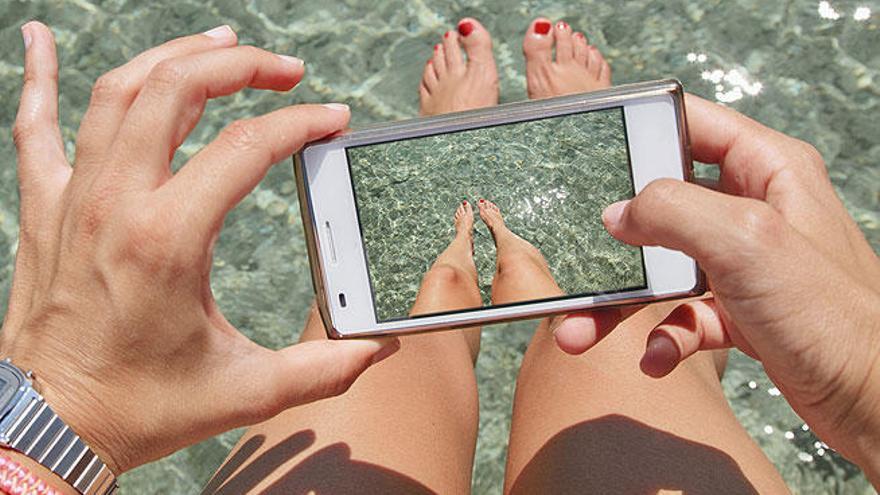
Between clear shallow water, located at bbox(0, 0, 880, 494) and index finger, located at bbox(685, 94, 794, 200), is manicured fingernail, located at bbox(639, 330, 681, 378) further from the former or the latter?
clear shallow water, located at bbox(0, 0, 880, 494)

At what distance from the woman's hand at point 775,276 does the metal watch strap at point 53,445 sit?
790 millimetres

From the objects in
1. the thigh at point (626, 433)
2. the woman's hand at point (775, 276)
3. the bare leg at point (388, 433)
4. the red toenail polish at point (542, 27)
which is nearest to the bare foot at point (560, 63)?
the red toenail polish at point (542, 27)

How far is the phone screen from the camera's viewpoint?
1.47 metres

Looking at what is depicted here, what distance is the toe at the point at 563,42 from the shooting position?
9.34ft

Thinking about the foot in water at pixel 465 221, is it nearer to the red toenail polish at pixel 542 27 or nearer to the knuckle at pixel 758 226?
the knuckle at pixel 758 226

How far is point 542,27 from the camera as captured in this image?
283cm

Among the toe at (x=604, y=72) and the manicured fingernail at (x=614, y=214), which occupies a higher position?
the manicured fingernail at (x=614, y=214)

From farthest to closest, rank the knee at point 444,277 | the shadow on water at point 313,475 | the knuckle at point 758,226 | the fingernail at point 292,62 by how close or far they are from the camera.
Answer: the shadow on water at point 313,475
the knee at point 444,277
the fingernail at point 292,62
the knuckle at point 758,226

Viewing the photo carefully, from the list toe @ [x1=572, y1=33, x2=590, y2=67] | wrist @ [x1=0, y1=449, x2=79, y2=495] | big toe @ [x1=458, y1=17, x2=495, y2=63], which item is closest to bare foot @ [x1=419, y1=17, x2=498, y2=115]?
big toe @ [x1=458, y1=17, x2=495, y2=63]

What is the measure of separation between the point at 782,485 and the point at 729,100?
1405 millimetres

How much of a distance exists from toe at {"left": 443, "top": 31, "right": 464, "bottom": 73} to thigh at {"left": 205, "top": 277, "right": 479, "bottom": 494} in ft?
3.89

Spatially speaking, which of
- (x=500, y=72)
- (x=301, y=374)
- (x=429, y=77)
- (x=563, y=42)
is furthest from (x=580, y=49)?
(x=301, y=374)

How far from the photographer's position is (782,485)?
5.42 feet

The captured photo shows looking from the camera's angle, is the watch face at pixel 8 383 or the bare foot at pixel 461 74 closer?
the watch face at pixel 8 383
